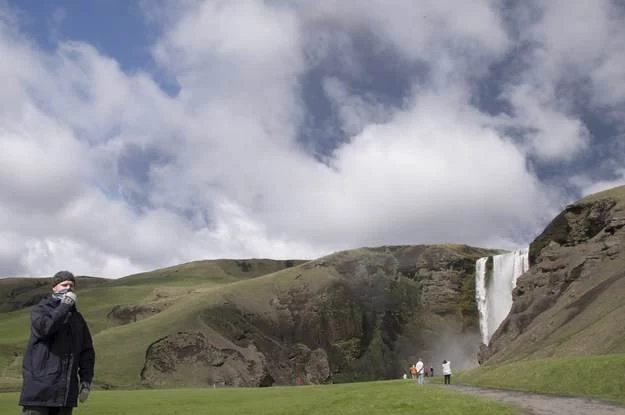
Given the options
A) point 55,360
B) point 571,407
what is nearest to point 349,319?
point 571,407

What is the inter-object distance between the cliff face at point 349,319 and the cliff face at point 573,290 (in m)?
56.2

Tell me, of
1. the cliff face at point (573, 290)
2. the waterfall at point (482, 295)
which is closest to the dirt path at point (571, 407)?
the cliff face at point (573, 290)

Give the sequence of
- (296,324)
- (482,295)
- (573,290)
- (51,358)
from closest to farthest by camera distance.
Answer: (51,358), (573,290), (482,295), (296,324)

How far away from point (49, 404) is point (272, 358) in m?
145

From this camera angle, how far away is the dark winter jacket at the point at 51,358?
35.0 ft

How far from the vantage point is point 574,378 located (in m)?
39.1

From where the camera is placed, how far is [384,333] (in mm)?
183500

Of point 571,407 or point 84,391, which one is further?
point 571,407

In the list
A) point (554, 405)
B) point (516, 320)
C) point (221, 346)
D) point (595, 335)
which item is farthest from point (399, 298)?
point (554, 405)

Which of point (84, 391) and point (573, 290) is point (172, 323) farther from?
point (84, 391)

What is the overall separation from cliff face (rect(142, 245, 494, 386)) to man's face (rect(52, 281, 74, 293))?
410 feet

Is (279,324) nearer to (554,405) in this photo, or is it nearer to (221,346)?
(221,346)

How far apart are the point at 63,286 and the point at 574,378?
36218 millimetres

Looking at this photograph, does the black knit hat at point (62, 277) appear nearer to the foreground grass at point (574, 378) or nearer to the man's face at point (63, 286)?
the man's face at point (63, 286)
